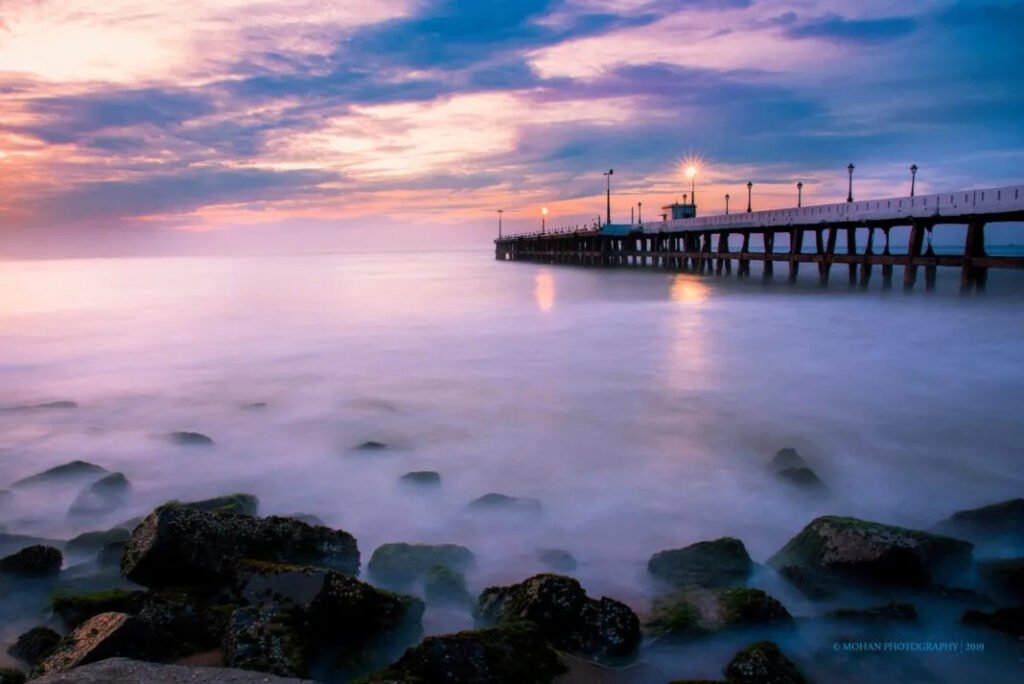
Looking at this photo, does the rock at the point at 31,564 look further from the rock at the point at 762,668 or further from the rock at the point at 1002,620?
the rock at the point at 1002,620

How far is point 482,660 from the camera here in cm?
394

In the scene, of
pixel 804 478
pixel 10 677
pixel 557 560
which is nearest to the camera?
pixel 10 677

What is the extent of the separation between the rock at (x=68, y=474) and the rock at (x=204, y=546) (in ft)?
11.5

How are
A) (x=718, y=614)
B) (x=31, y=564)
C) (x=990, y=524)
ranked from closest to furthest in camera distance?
1. (x=718, y=614)
2. (x=31, y=564)
3. (x=990, y=524)

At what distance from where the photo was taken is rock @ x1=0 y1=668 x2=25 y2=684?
3735mm

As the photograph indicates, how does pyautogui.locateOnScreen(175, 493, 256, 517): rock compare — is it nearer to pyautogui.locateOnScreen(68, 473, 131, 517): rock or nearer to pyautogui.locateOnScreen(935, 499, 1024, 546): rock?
pyautogui.locateOnScreen(68, 473, 131, 517): rock

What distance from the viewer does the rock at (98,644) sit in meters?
3.87

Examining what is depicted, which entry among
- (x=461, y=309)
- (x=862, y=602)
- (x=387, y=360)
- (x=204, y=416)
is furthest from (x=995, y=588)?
(x=461, y=309)

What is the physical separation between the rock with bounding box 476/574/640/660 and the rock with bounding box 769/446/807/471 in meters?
4.36

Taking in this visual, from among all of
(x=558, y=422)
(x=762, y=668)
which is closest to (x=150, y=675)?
(x=762, y=668)

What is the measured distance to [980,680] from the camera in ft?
14.4

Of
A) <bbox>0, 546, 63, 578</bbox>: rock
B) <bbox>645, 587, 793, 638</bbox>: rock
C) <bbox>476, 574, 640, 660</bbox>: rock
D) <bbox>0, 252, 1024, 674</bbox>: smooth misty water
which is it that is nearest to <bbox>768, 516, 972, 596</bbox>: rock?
<bbox>645, 587, 793, 638</bbox>: rock

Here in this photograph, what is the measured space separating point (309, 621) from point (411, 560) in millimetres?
1626

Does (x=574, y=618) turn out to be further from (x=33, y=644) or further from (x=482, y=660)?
(x=33, y=644)
